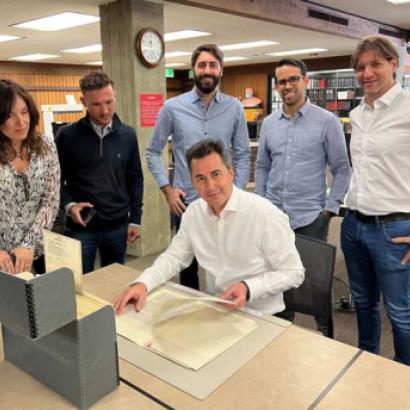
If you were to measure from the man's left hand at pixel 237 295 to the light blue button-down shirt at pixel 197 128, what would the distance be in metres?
1.17

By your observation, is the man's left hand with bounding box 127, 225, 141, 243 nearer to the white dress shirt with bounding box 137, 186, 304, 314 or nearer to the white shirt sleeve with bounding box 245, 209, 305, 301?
the white dress shirt with bounding box 137, 186, 304, 314

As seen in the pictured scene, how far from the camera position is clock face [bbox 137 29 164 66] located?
13.3 feet

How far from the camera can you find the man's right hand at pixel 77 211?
213cm

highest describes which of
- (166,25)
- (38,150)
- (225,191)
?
(166,25)

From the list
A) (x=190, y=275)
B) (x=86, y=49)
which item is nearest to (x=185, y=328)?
(x=190, y=275)

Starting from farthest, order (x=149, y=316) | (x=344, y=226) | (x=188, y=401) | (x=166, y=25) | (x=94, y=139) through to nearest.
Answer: (x=166, y=25)
(x=94, y=139)
(x=344, y=226)
(x=149, y=316)
(x=188, y=401)

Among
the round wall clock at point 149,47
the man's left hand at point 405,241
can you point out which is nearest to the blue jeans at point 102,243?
the man's left hand at point 405,241

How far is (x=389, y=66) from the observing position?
181 cm

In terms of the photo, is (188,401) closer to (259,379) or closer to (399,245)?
(259,379)

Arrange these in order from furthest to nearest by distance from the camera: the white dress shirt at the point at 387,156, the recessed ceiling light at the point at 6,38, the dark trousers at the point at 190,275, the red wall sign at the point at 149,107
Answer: the recessed ceiling light at the point at 6,38 → the red wall sign at the point at 149,107 → the dark trousers at the point at 190,275 → the white dress shirt at the point at 387,156

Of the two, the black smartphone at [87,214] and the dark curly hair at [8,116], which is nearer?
the dark curly hair at [8,116]

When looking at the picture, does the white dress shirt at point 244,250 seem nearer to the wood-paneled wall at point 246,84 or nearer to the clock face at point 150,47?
the clock face at point 150,47

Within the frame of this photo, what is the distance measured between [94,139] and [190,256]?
880 millimetres

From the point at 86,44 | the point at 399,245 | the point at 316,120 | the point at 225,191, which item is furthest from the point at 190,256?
the point at 86,44
